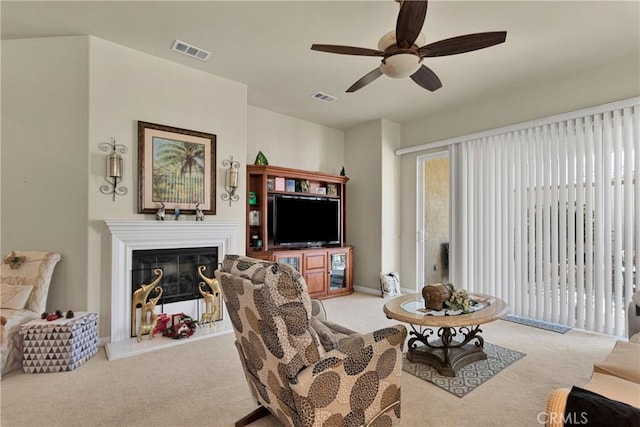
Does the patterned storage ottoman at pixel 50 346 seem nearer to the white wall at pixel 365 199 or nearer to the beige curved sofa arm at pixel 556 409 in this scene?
the beige curved sofa arm at pixel 556 409

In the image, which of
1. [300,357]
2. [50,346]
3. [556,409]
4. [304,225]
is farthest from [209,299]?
[556,409]

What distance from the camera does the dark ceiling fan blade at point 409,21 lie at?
6.10ft

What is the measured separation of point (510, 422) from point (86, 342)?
3.34m

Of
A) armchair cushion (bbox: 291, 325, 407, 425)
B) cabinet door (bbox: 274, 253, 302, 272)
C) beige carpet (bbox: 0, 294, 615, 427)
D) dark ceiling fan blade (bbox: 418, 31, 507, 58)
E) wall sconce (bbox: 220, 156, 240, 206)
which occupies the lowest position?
beige carpet (bbox: 0, 294, 615, 427)

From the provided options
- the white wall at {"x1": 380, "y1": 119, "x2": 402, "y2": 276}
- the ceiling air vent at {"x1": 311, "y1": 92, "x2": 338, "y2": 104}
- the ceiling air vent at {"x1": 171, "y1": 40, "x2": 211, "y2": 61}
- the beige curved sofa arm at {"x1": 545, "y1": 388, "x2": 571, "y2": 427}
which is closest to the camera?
the beige curved sofa arm at {"x1": 545, "y1": 388, "x2": 571, "y2": 427}

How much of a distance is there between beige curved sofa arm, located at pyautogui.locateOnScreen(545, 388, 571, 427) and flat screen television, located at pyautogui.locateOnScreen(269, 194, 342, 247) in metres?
4.07

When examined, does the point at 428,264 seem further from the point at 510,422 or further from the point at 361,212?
the point at 510,422

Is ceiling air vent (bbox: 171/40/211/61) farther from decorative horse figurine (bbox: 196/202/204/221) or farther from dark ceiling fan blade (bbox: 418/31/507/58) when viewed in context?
dark ceiling fan blade (bbox: 418/31/507/58)

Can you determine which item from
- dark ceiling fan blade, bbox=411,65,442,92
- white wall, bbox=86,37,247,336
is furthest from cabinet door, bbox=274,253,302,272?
dark ceiling fan blade, bbox=411,65,442,92

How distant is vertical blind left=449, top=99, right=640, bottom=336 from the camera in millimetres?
3320

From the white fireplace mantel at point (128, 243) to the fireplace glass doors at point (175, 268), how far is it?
0.24ft

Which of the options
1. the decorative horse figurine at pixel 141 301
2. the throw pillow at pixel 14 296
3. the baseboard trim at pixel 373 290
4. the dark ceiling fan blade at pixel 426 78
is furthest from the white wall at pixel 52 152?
the baseboard trim at pixel 373 290

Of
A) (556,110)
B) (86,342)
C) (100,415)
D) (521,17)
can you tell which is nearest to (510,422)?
(100,415)

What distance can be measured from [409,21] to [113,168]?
297 cm
